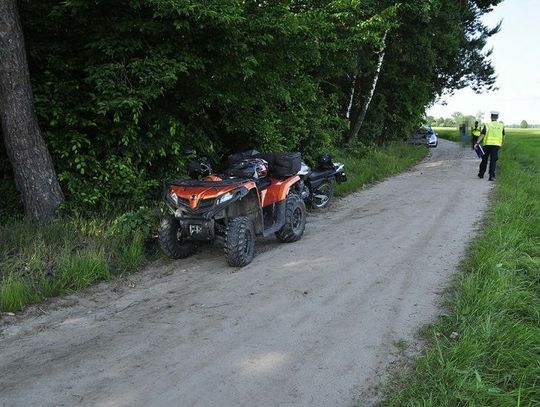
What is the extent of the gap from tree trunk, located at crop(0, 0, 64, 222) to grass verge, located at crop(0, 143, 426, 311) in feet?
1.28

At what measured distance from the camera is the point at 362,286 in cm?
532

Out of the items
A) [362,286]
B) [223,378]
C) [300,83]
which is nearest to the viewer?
[223,378]

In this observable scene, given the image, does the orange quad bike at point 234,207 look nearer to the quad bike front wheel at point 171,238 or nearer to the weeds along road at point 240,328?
the quad bike front wheel at point 171,238

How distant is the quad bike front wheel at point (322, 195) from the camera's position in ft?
32.3

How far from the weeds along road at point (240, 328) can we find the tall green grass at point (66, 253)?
0.74ft

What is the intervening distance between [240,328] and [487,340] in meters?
2.00

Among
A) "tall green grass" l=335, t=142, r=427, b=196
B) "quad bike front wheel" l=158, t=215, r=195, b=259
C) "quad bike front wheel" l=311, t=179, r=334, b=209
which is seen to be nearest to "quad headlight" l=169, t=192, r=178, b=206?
"quad bike front wheel" l=158, t=215, r=195, b=259

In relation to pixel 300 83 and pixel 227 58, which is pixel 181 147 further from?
pixel 300 83

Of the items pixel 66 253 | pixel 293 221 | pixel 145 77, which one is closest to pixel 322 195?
pixel 293 221

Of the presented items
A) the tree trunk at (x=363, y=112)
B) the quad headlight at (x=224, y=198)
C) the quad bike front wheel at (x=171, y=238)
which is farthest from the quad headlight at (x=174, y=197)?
the tree trunk at (x=363, y=112)

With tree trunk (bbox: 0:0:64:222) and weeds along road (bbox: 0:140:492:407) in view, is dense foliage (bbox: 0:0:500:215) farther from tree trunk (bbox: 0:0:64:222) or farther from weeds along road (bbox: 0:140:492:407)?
weeds along road (bbox: 0:140:492:407)

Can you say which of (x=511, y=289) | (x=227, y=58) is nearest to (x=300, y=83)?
(x=227, y=58)

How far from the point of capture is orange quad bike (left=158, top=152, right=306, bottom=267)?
5809mm

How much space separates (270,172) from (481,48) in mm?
25637
